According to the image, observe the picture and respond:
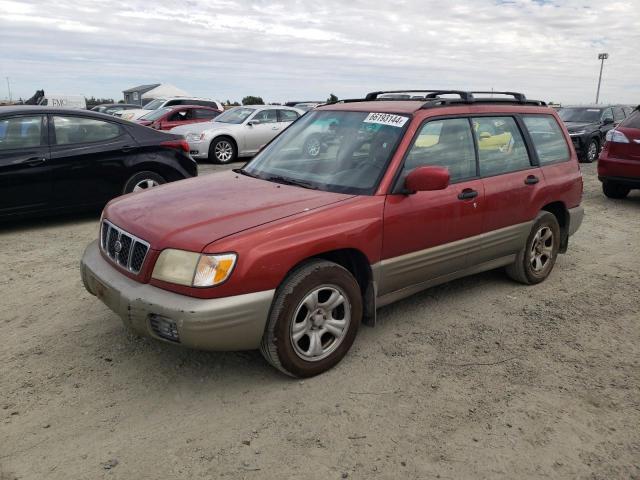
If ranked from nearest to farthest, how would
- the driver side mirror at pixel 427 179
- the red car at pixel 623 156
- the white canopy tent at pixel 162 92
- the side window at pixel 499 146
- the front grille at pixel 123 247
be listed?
the front grille at pixel 123 247 → the driver side mirror at pixel 427 179 → the side window at pixel 499 146 → the red car at pixel 623 156 → the white canopy tent at pixel 162 92

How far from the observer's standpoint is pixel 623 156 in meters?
8.54

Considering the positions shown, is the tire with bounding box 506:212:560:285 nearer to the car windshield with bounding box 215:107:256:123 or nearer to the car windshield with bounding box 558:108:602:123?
the car windshield with bounding box 215:107:256:123

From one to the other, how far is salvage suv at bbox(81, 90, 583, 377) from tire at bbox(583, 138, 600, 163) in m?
10.9

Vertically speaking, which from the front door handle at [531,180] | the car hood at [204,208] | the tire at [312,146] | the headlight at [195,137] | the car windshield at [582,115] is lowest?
the headlight at [195,137]

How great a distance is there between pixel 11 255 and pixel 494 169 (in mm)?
4829

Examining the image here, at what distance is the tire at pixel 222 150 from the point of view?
45.0 ft

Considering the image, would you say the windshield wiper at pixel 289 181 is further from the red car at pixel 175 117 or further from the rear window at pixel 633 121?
the red car at pixel 175 117

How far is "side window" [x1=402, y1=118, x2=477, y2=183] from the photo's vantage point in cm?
383

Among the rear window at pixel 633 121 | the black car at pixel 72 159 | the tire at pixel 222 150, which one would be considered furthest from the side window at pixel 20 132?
the rear window at pixel 633 121

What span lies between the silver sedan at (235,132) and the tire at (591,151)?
25.6 feet

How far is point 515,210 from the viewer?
15.0ft

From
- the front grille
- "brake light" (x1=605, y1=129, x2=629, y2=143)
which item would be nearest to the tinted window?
"brake light" (x1=605, y1=129, x2=629, y2=143)

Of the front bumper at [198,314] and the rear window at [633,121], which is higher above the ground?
the rear window at [633,121]

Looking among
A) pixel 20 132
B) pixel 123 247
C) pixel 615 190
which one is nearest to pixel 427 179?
pixel 123 247
